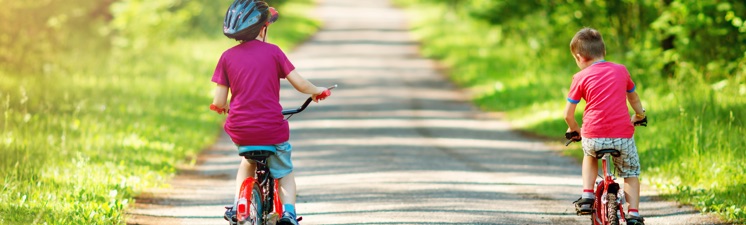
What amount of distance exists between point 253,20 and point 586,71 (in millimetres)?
2192

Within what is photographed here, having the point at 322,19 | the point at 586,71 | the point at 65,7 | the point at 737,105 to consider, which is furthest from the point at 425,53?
the point at 586,71

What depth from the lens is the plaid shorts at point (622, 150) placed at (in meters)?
7.35

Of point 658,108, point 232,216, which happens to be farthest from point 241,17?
point 658,108

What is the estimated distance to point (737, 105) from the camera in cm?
1271

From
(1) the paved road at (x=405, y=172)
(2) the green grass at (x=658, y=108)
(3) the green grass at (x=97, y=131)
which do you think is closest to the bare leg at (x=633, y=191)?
(1) the paved road at (x=405, y=172)

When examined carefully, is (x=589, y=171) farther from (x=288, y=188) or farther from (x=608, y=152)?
(x=288, y=188)

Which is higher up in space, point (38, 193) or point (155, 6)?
point (155, 6)

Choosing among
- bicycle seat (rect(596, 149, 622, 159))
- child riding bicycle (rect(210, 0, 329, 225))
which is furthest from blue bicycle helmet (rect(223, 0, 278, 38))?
bicycle seat (rect(596, 149, 622, 159))

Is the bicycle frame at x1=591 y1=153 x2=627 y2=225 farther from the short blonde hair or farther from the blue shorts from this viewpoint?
the blue shorts

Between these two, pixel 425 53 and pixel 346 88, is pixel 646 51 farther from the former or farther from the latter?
pixel 425 53

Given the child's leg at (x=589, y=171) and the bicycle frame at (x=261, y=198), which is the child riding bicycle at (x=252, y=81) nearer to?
the bicycle frame at (x=261, y=198)

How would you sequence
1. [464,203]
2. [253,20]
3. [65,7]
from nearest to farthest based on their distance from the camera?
[253,20] → [464,203] → [65,7]

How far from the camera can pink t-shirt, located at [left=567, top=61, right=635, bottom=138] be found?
24.0 feet

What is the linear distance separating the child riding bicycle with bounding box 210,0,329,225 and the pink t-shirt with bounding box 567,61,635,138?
1.75 m
